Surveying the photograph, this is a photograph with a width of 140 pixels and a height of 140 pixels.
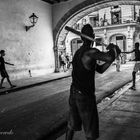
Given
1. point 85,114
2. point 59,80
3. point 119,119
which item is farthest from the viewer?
point 59,80

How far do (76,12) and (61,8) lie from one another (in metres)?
1.47

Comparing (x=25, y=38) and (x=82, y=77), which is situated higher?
(x=25, y=38)

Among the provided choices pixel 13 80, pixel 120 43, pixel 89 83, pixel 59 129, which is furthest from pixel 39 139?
pixel 120 43

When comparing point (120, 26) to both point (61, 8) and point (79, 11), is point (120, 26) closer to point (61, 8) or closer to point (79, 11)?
point (61, 8)

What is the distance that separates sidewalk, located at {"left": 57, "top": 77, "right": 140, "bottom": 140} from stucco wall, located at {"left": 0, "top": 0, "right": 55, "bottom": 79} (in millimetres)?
7839

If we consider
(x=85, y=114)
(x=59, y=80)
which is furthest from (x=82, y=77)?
(x=59, y=80)

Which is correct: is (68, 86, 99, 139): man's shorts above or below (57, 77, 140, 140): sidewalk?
above

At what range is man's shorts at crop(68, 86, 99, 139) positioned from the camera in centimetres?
267

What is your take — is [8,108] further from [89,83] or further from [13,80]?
[13,80]

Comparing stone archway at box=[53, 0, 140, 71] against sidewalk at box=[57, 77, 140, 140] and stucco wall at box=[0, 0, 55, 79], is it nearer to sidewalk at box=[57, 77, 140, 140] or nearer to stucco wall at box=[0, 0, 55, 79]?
stucco wall at box=[0, 0, 55, 79]

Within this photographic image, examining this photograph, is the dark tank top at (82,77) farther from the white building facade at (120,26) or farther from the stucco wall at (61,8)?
the white building facade at (120,26)

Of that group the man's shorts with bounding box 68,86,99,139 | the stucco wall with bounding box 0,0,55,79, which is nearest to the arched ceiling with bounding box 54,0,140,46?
the stucco wall with bounding box 0,0,55,79

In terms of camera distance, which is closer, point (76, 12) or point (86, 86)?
point (86, 86)

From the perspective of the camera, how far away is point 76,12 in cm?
1532
